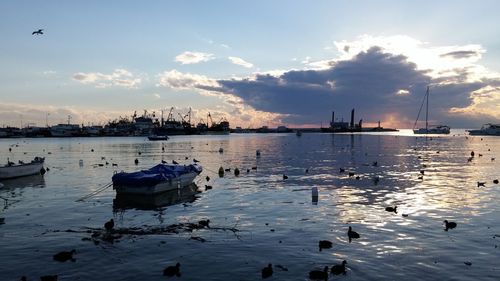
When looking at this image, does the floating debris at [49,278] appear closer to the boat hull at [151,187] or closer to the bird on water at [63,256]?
the bird on water at [63,256]

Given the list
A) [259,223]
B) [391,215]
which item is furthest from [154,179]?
[391,215]

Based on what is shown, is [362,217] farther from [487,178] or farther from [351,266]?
[487,178]

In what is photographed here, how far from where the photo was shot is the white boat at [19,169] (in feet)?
172

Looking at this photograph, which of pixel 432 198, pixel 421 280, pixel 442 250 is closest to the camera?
pixel 421 280

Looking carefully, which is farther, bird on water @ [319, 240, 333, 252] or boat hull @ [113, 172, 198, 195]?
boat hull @ [113, 172, 198, 195]

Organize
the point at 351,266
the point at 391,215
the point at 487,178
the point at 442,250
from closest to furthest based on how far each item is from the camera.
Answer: the point at 351,266, the point at 442,250, the point at 391,215, the point at 487,178

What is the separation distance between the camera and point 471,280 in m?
17.3

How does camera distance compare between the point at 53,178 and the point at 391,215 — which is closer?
the point at 391,215

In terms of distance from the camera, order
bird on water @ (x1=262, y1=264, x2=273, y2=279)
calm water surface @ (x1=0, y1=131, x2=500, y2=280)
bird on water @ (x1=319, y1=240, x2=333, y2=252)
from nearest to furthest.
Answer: bird on water @ (x1=262, y1=264, x2=273, y2=279), calm water surface @ (x1=0, y1=131, x2=500, y2=280), bird on water @ (x1=319, y1=240, x2=333, y2=252)

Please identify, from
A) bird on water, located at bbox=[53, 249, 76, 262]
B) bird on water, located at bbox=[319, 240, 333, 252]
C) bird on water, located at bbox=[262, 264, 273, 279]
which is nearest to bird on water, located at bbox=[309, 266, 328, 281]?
bird on water, located at bbox=[262, 264, 273, 279]

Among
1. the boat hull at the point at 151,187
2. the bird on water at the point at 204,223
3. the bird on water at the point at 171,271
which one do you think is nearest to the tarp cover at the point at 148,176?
the boat hull at the point at 151,187

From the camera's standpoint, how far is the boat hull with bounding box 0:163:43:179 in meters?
52.4

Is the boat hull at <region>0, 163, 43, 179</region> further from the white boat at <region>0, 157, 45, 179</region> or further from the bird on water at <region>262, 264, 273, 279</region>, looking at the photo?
the bird on water at <region>262, 264, 273, 279</region>

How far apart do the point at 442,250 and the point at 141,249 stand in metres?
14.7
